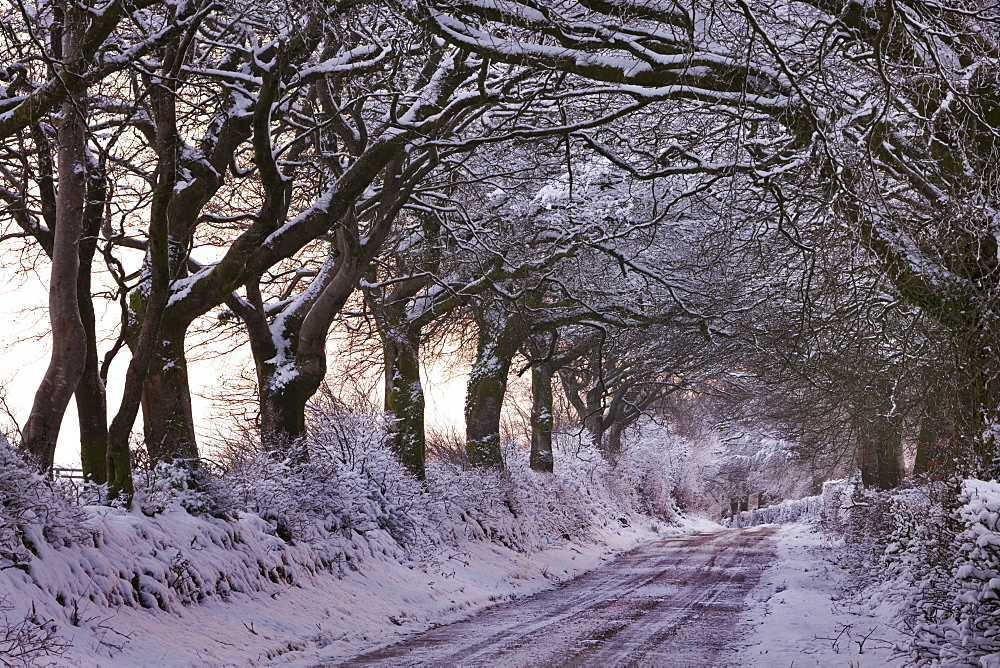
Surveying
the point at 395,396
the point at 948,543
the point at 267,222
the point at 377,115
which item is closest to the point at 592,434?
the point at 395,396

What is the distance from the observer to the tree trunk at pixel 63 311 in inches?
362

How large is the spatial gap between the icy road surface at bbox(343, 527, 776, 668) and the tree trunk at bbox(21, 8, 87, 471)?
4176 millimetres

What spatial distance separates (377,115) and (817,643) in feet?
33.7

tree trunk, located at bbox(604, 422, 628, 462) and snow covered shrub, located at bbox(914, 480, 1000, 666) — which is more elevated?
tree trunk, located at bbox(604, 422, 628, 462)

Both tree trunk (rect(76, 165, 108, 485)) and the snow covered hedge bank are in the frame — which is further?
tree trunk (rect(76, 165, 108, 485))

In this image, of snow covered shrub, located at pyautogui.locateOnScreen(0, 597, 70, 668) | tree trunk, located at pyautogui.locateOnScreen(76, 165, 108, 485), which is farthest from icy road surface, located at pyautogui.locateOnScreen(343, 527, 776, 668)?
tree trunk, located at pyautogui.locateOnScreen(76, 165, 108, 485)

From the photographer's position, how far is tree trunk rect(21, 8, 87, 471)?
9.20m

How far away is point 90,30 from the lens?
8.08m

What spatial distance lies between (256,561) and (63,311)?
3550mm

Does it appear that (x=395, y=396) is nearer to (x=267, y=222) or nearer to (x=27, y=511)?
(x=267, y=222)

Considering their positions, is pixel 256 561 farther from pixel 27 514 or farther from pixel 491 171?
pixel 491 171

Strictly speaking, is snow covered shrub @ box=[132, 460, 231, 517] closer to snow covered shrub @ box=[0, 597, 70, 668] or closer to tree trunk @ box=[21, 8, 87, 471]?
tree trunk @ box=[21, 8, 87, 471]

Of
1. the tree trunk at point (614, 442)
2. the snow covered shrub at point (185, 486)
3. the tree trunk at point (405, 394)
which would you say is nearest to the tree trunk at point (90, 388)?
the snow covered shrub at point (185, 486)

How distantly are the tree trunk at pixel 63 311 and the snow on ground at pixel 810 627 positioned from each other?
292 inches
